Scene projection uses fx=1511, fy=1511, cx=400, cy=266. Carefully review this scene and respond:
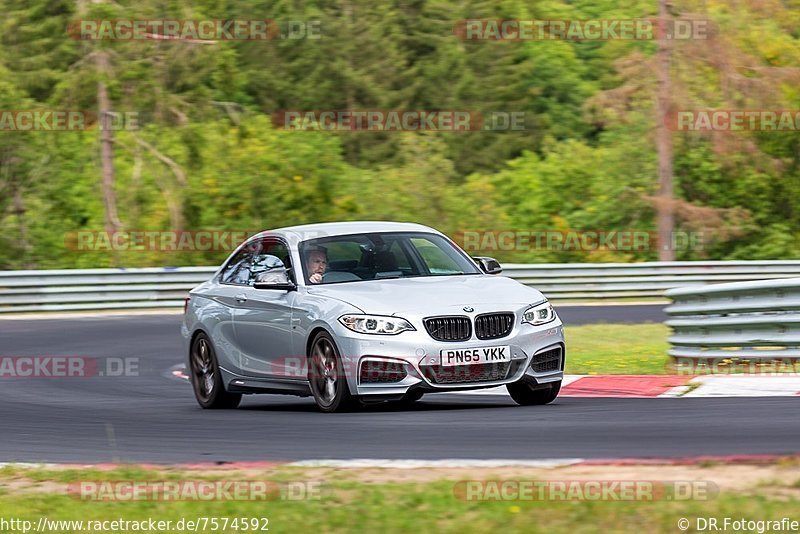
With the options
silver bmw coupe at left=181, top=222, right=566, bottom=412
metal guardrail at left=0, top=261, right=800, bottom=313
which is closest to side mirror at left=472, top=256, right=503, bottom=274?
silver bmw coupe at left=181, top=222, right=566, bottom=412

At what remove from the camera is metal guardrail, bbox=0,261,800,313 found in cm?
2719

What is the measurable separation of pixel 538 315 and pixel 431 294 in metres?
0.88

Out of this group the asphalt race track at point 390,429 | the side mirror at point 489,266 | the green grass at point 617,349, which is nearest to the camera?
the asphalt race track at point 390,429

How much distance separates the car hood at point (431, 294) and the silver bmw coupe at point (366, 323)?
0.01 m

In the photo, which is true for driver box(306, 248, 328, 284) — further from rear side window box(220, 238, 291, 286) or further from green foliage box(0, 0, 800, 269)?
green foliage box(0, 0, 800, 269)

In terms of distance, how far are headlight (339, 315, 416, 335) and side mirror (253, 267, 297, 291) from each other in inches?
40.2

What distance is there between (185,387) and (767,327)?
20.0 ft

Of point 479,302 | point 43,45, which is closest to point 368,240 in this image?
point 479,302

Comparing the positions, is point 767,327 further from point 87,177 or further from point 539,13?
point 539,13

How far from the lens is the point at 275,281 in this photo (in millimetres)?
12250

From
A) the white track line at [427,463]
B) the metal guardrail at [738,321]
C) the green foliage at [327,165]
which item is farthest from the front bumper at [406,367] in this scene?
the green foliage at [327,165]

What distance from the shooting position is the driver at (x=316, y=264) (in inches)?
486

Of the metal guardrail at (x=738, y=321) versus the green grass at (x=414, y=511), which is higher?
the green grass at (x=414, y=511)

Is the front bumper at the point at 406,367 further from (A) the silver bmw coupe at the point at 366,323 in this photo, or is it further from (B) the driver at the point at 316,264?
(B) the driver at the point at 316,264
